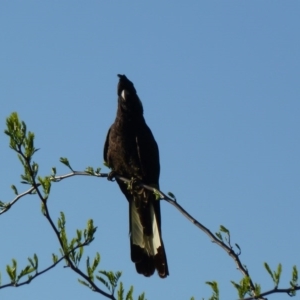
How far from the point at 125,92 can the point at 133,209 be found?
52.0 inches

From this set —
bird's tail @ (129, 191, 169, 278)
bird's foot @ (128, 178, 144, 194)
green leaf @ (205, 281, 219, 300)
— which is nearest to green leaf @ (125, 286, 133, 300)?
green leaf @ (205, 281, 219, 300)

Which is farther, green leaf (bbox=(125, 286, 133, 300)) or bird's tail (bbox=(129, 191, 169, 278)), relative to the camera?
bird's tail (bbox=(129, 191, 169, 278))

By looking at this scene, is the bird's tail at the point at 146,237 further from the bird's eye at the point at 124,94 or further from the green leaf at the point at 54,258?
the green leaf at the point at 54,258

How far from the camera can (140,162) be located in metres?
7.15

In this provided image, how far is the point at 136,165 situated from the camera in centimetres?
712

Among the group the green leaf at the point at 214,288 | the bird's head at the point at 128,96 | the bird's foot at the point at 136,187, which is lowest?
the green leaf at the point at 214,288

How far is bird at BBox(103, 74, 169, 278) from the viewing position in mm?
6516

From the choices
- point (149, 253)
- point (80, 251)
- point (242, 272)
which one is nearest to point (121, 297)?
point (80, 251)

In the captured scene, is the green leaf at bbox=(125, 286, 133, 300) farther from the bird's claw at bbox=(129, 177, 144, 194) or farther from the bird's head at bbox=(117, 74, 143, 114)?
the bird's head at bbox=(117, 74, 143, 114)

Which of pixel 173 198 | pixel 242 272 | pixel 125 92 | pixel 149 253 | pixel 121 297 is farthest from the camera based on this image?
pixel 125 92

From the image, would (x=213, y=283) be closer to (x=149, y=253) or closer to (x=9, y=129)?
(x=9, y=129)

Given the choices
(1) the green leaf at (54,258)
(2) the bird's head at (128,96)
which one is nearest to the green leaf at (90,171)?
(1) the green leaf at (54,258)

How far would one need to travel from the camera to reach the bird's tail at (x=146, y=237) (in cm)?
613

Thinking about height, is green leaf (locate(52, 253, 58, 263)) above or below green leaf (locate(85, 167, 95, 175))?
below
